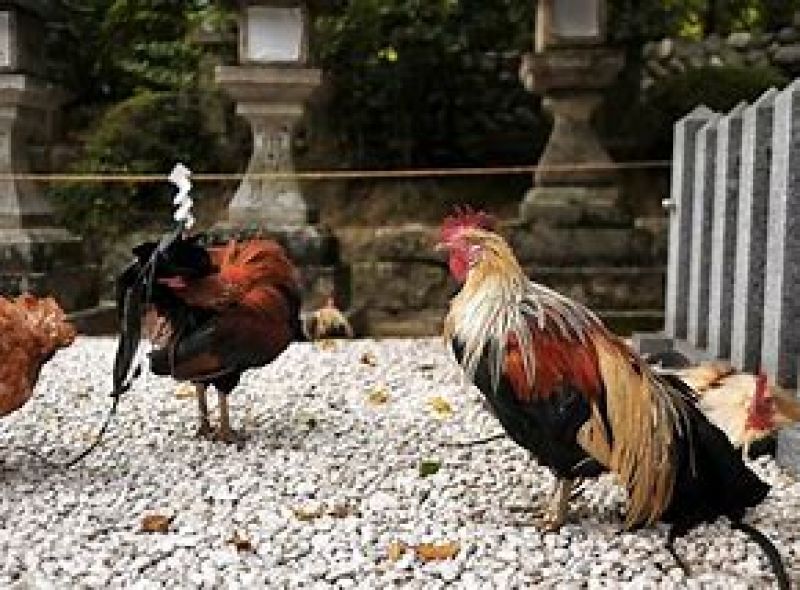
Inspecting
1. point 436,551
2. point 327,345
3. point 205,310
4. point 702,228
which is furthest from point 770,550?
point 327,345

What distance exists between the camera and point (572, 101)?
6723 mm

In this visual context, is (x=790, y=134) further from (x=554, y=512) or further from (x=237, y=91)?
(x=237, y=91)

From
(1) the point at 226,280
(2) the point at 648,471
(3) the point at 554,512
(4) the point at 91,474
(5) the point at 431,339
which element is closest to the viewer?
(2) the point at 648,471

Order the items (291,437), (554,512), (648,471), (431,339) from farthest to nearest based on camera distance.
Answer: (431,339), (291,437), (554,512), (648,471)

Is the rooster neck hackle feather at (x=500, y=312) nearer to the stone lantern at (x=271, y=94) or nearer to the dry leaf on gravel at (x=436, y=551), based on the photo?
the dry leaf on gravel at (x=436, y=551)

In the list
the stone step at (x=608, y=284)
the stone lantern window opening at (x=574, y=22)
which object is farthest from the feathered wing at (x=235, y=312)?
the stone lantern window opening at (x=574, y=22)

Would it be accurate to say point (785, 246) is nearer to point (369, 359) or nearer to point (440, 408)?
point (440, 408)

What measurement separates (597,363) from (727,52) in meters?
7.07

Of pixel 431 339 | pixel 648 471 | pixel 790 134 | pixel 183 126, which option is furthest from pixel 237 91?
pixel 648 471

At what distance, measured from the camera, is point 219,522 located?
8.86ft

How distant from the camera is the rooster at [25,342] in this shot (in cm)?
299

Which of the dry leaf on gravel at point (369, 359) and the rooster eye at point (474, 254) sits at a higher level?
the rooster eye at point (474, 254)

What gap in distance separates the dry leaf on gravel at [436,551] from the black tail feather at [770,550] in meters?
0.69

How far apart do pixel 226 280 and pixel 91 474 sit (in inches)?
28.6
